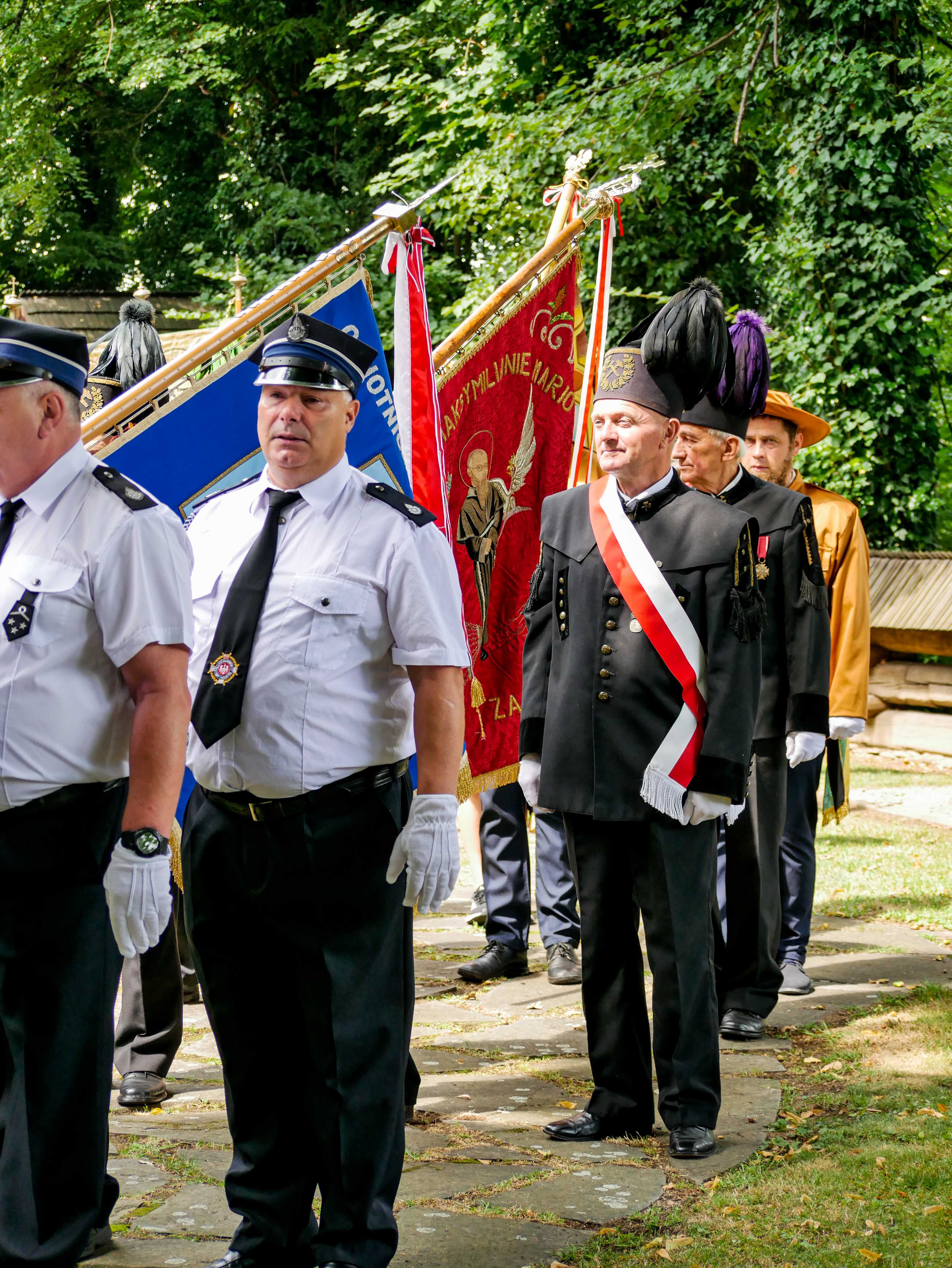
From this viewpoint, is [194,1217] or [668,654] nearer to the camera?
[194,1217]

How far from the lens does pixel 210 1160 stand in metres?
3.71

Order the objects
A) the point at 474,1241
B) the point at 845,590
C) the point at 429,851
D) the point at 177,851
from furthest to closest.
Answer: the point at 845,590
the point at 177,851
the point at 474,1241
the point at 429,851

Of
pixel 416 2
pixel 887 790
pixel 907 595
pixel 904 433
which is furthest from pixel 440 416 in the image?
pixel 416 2

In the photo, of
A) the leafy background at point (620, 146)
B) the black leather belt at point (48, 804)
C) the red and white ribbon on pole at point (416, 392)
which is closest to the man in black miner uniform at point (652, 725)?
the red and white ribbon on pole at point (416, 392)

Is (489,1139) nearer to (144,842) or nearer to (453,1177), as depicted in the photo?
(453,1177)

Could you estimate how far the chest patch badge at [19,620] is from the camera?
8.90 feet

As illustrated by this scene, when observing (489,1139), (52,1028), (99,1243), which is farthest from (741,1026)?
(52,1028)

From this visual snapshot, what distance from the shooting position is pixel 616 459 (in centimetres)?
A: 401

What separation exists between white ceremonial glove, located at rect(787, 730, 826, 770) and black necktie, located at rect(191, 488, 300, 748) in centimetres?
255

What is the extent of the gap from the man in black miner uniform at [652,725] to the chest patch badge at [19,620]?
1.72 meters

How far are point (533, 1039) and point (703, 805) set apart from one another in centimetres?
153

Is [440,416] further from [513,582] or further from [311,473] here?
[311,473]

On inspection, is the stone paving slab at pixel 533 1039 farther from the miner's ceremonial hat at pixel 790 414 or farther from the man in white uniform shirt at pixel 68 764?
the miner's ceremonial hat at pixel 790 414

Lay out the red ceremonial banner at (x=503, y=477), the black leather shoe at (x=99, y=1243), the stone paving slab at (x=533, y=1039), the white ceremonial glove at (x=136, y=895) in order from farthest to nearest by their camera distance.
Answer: the red ceremonial banner at (x=503, y=477) < the stone paving slab at (x=533, y=1039) < the black leather shoe at (x=99, y=1243) < the white ceremonial glove at (x=136, y=895)
